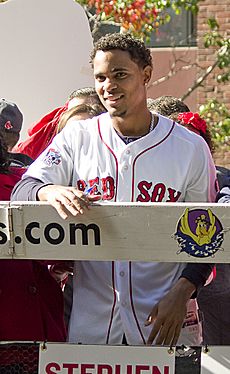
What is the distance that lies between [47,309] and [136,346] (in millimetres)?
509

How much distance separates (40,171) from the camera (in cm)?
327

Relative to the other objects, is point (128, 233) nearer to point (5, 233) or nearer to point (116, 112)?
point (5, 233)

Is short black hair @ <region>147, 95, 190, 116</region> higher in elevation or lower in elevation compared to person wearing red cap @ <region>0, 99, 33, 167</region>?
higher

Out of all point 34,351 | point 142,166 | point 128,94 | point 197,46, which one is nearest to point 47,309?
point 34,351

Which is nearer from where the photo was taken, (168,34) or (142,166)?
(142,166)

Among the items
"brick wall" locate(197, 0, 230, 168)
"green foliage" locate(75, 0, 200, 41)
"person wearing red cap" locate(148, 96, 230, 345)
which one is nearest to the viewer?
"person wearing red cap" locate(148, 96, 230, 345)

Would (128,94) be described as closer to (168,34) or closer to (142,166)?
(142,166)

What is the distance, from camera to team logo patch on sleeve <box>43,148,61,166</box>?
10.8 ft

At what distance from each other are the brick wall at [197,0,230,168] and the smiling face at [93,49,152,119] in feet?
29.4

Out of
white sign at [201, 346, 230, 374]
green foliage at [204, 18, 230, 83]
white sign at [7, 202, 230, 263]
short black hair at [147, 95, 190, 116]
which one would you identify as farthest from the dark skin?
green foliage at [204, 18, 230, 83]

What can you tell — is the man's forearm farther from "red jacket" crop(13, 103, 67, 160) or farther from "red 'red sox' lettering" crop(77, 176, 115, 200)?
"red jacket" crop(13, 103, 67, 160)

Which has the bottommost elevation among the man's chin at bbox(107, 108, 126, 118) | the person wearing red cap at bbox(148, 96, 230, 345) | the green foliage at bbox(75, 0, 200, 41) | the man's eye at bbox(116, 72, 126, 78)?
the person wearing red cap at bbox(148, 96, 230, 345)

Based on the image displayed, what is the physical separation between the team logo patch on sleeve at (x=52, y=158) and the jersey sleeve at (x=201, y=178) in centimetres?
47

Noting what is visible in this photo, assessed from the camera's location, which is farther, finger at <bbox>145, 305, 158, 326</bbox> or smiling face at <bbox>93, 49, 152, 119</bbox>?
smiling face at <bbox>93, 49, 152, 119</bbox>
